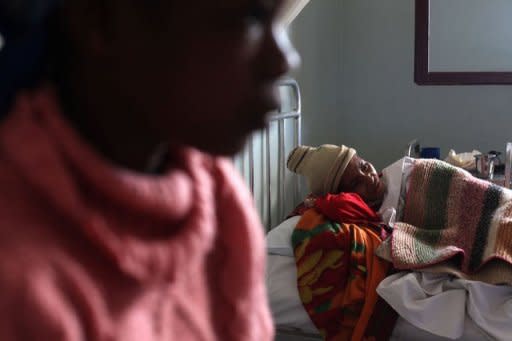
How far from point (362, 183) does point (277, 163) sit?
464 millimetres

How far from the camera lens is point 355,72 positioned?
10.9 ft

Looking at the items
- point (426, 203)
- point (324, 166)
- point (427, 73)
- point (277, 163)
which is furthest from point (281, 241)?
point (427, 73)

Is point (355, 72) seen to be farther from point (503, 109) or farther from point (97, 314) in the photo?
point (97, 314)

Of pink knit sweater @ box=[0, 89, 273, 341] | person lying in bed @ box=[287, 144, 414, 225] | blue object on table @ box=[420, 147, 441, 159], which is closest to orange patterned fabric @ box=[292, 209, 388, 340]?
person lying in bed @ box=[287, 144, 414, 225]

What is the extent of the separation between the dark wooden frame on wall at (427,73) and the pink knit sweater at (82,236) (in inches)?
109

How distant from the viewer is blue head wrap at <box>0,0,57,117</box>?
0.45 m

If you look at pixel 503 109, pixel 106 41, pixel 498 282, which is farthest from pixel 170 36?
pixel 503 109

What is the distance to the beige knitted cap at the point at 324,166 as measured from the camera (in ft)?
7.09

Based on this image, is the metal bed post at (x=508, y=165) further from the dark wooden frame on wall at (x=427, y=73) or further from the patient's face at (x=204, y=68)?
the patient's face at (x=204, y=68)

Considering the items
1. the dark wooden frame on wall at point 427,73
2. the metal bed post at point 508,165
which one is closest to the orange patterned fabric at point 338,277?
the metal bed post at point 508,165

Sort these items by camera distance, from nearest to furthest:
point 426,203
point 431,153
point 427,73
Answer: point 426,203 → point 431,153 → point 427,73

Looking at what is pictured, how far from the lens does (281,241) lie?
1.89 meters

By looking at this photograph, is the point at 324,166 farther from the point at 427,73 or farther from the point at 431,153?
the point at 427,73

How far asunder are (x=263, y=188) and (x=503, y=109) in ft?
4.68
